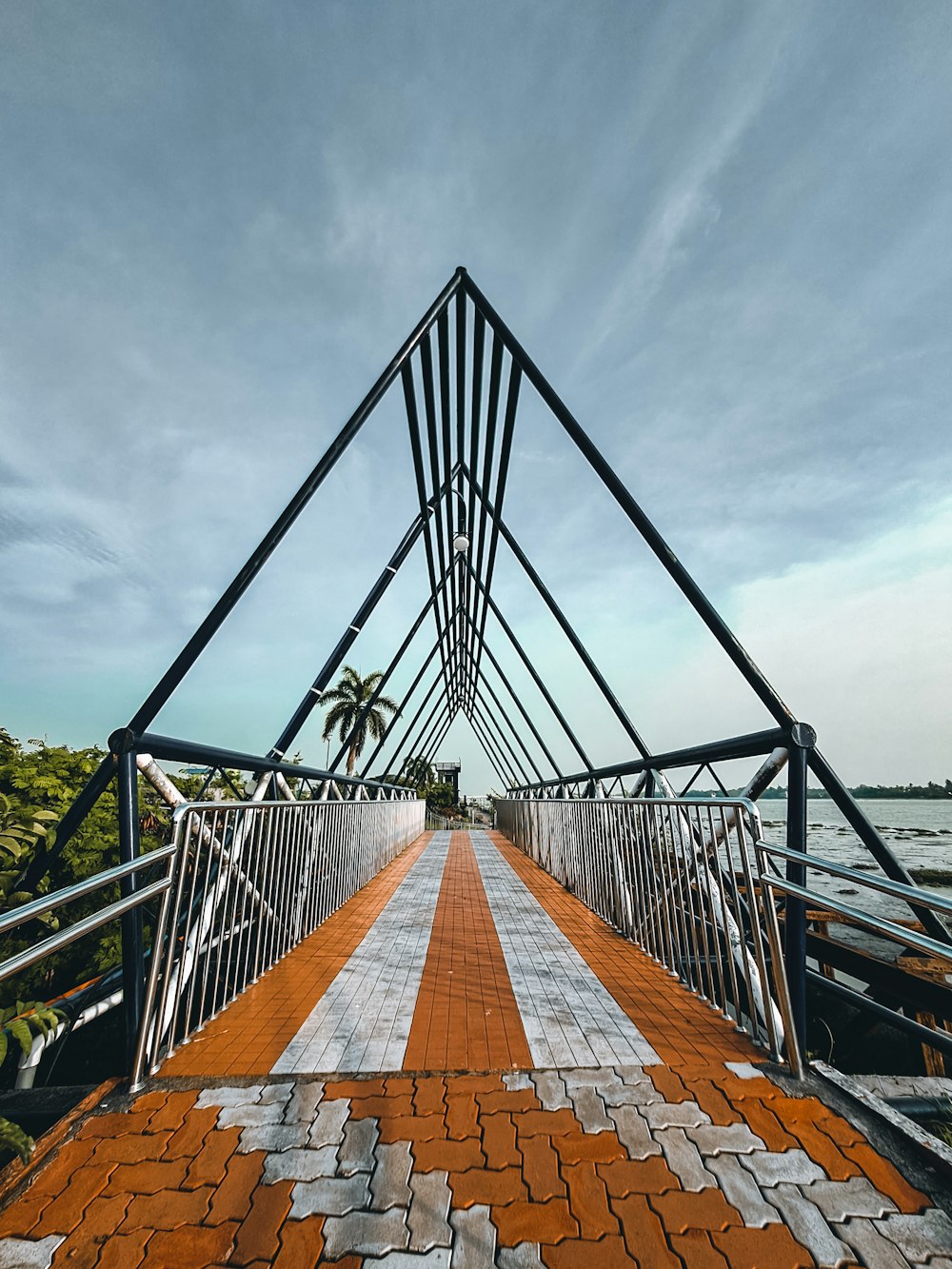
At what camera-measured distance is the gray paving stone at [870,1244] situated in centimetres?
143

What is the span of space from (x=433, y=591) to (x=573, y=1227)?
506 inches

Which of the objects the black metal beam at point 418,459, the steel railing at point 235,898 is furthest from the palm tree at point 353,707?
the steel railing at point 235,898

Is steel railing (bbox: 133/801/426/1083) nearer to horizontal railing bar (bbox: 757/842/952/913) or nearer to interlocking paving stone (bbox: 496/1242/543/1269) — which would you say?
interlocking paving stone (bbox: 496/1242/543/1269)

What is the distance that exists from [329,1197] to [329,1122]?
366mm

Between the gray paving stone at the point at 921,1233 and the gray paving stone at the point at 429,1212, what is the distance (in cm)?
129

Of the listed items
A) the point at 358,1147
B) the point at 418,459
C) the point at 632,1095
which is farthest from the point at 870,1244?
the point at 418,459

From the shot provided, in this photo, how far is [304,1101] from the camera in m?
2.11

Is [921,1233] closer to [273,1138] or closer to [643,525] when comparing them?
[273,1138]

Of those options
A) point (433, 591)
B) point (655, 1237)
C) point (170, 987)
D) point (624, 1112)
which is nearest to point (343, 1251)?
point (655, 1237)

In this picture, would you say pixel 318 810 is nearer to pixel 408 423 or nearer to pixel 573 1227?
pixel 573 1227

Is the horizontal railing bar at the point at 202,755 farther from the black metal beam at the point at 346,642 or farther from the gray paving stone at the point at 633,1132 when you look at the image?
the gray paving stone at the point at 633,1132

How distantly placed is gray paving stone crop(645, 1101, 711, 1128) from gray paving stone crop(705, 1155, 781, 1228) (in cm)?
18

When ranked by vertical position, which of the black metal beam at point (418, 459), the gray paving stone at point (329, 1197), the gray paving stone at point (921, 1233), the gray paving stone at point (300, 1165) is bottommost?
the gray paving stone at point (921, 1233)

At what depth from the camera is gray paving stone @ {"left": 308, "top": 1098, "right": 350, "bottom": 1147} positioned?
74.5 inches
